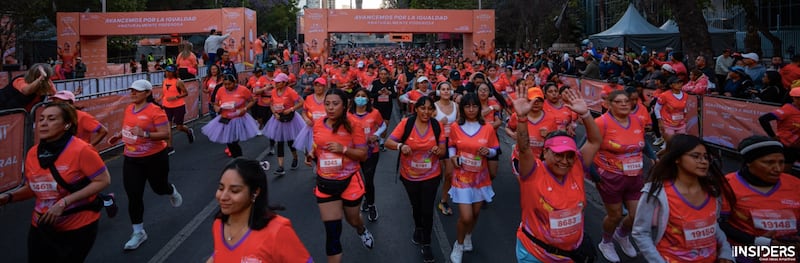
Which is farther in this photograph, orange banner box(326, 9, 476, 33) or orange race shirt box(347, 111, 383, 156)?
orange banner box(326, 9, 476, 33)

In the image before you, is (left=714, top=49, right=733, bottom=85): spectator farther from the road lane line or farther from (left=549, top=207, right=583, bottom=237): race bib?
(left=549, top=207, right=583, bottom=237): race bib

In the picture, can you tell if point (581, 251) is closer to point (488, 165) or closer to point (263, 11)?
point (488, 165)

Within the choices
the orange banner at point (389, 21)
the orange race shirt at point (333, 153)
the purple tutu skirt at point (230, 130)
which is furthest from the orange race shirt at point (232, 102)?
the orange banner at point (389, 21)

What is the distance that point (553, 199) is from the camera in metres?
3.82

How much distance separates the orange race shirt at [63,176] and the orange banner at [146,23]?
26911 mm

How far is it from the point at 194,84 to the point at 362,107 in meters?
12.1

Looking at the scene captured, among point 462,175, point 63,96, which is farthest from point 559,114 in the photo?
point 63,96

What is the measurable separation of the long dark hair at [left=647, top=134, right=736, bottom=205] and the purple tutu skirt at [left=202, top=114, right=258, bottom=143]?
288 inches

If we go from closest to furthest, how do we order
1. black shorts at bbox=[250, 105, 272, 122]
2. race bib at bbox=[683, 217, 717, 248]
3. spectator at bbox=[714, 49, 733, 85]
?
race bib at bbox=[683, 217, 717, 248], black shorts at bbox=[250, 105, 272, 122], spectator at bbox=[714, 49, 733, 85]

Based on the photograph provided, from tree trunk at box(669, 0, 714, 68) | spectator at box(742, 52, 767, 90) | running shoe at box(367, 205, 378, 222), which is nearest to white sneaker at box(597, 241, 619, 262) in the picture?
running shoe at box(367, 205, 378, 222)

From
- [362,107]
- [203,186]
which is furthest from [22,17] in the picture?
[362,107]

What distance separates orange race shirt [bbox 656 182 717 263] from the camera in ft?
11.5

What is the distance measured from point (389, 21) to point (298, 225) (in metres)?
26.8

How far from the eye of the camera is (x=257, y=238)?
291cm
